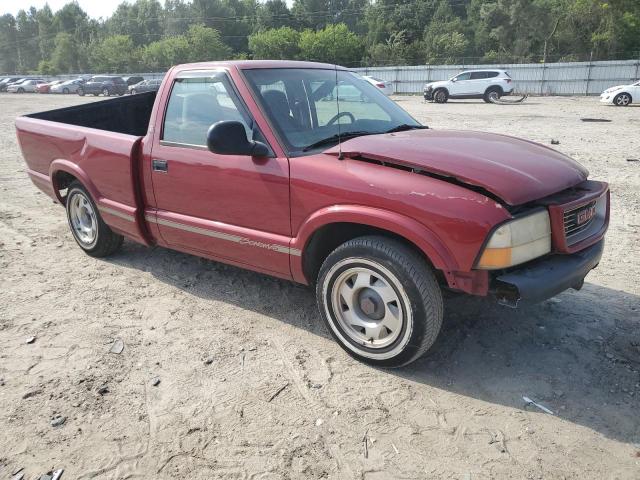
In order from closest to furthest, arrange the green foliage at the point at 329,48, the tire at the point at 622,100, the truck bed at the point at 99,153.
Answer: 1. the truck bed at the point at 99,153
2. the tire at the point at 622,100
3. the green foliage at the point at 329,48

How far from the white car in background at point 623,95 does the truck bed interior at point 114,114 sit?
22.4m

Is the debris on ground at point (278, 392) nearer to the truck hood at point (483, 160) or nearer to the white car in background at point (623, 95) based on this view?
the truck hood at point (483, 160)

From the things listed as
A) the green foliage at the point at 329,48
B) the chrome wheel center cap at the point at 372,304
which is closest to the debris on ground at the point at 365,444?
the chrome wheel center cap at the point at 372,304

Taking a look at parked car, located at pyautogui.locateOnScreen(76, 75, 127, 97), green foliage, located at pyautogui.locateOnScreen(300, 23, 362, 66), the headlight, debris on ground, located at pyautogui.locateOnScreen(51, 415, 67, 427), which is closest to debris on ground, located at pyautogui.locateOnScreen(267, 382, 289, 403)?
debris on ground, located at pyautogui.locateOnScreen(51, 415, 67, 427)

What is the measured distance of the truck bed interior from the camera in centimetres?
607

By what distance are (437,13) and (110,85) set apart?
52462mm

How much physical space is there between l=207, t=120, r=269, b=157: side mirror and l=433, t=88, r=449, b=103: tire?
26.0 metres

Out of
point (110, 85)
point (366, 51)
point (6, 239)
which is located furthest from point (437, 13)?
point (6, 239)

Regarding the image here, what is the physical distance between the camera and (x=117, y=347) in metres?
3.61

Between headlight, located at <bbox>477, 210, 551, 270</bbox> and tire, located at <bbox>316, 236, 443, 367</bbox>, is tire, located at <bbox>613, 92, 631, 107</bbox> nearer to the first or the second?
headlight, located at <bbox>477, 210, 551, 270</bbox>

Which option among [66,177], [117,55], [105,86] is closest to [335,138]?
[66,177]

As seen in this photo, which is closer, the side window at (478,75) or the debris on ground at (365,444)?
the debris on ground at (365,444)

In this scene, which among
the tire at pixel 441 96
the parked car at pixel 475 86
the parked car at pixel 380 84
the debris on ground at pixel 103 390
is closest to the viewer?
the debris on ground at pixel 103 390

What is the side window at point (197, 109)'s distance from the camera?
381 cm
